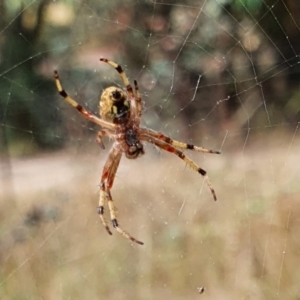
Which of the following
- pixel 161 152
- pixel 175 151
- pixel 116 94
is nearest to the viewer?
pixel 116 94

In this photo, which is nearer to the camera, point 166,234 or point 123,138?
point 123,138

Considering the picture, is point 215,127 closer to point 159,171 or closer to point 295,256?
point 159,171

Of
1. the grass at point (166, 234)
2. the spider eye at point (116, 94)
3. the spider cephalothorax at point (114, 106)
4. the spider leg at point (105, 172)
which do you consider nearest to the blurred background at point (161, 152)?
the grass at point (166, 234)

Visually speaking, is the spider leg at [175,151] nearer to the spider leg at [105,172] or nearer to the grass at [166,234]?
the spider leg at [105,172]

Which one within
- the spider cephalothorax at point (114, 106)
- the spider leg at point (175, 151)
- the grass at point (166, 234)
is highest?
the spider cephalothorax at point (114, 106)

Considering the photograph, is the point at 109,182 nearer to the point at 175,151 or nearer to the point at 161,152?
the point at 175,151

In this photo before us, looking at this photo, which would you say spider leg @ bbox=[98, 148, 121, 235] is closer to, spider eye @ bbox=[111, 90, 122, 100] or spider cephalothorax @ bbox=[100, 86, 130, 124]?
spider cephalothorax @ bbox=[100, 86, 130, 124]

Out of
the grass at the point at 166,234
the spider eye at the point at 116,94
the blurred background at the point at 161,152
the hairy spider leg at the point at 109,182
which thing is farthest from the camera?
the blurred background at the point at 161,152

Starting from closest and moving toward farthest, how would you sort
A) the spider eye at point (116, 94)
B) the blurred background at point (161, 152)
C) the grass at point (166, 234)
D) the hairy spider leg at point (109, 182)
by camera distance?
the spider eye at point (116, 94) → the hairy spider leg at point (109, 182) → the grass at point (166, 234) → the blurred background at point (161, 152)

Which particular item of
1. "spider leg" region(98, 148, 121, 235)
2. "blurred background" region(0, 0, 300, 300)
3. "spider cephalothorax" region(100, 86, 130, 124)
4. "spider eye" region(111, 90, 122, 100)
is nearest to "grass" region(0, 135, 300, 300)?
"blurred background" region(0, 0, 300, 300)

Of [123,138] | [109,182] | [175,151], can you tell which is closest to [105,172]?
→ [109,182]
